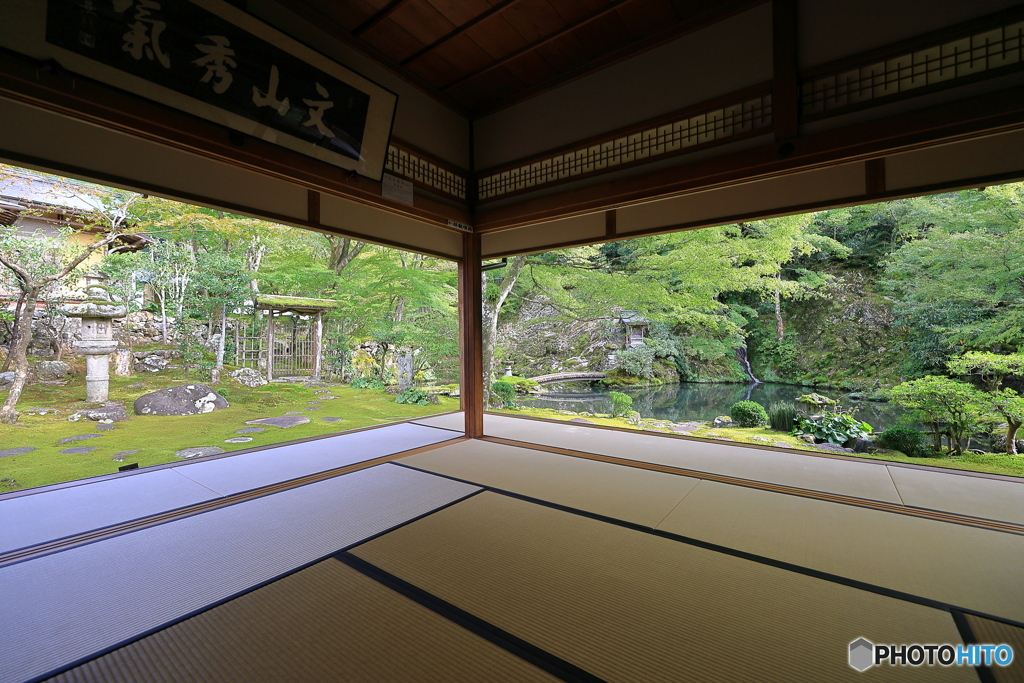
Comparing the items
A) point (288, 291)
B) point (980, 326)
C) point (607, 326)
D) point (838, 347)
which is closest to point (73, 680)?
point (288, 291)

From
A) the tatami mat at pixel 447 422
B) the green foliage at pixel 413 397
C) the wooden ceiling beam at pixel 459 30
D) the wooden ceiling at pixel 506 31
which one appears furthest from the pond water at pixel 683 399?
the wooden ceiling beam at pixel 459 30

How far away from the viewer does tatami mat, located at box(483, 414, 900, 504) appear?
2.65 meters

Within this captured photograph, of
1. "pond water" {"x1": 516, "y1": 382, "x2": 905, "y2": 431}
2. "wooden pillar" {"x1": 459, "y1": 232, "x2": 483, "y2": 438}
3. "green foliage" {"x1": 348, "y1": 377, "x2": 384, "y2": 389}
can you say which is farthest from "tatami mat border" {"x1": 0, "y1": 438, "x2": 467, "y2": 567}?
"pond water" {"x1": 516, "y1": 382, "x2": 905, "y2": 431}

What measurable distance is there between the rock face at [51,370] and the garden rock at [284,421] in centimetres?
171

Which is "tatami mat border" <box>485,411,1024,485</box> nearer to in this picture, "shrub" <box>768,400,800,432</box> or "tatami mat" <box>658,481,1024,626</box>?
"tatami mat" <box>658,481,1024,626</box>

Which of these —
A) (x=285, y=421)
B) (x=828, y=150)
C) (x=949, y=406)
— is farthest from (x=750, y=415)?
(x=285, y=421)

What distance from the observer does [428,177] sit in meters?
3.34

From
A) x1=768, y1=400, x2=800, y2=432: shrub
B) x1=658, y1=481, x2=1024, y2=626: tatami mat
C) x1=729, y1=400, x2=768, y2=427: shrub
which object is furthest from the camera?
x1=729, y1=400, x2=768, y2=427: shrub

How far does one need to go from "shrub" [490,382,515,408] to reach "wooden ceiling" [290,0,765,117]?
16.1ft

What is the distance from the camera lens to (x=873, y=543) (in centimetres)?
187

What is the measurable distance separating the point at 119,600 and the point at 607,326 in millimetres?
10262

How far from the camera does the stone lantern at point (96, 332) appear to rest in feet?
13.2

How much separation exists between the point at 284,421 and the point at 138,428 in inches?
54.0

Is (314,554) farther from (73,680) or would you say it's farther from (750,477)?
(750,477)
